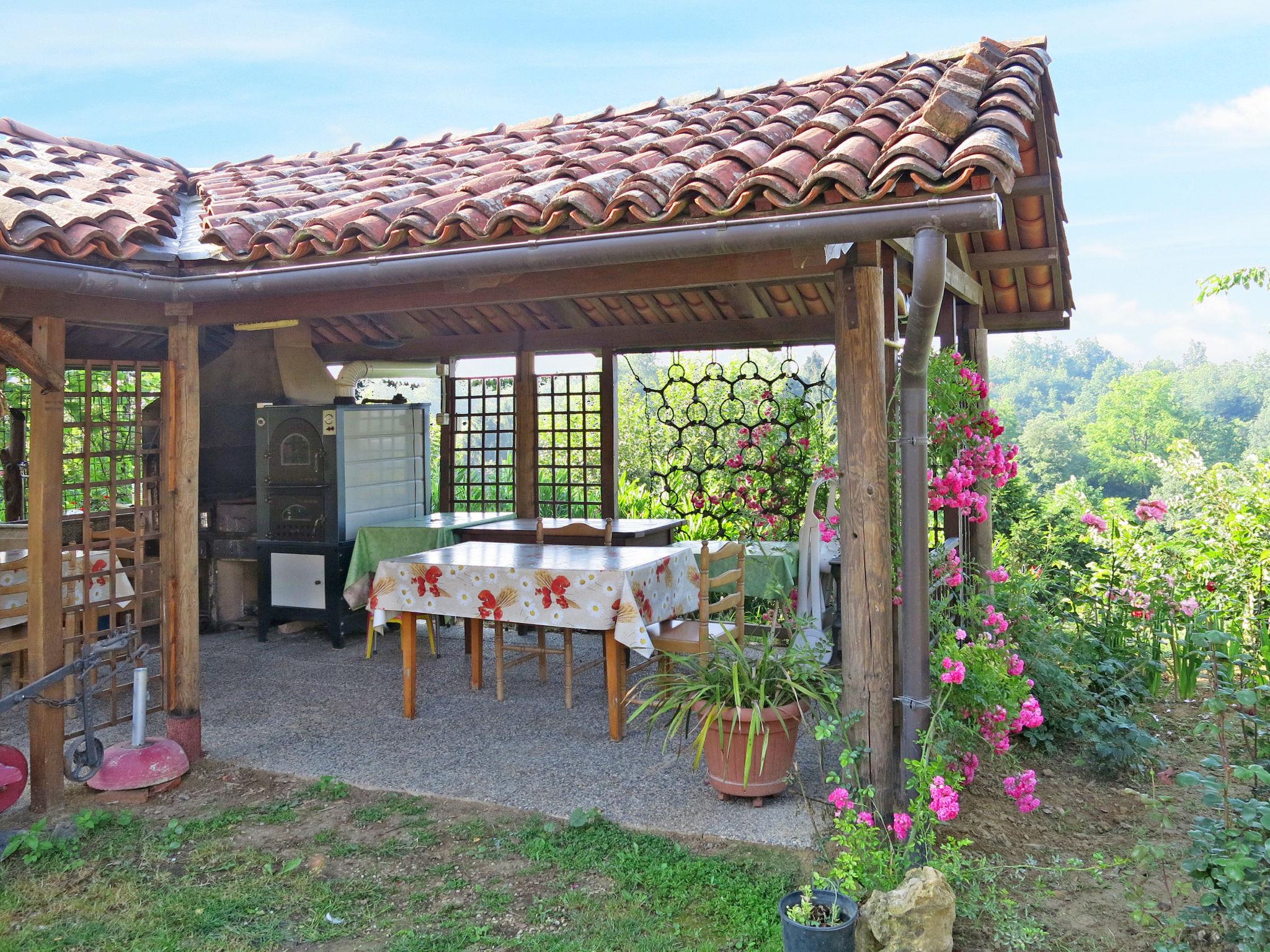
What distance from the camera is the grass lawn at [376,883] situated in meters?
3.34

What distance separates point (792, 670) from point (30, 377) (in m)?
3.68

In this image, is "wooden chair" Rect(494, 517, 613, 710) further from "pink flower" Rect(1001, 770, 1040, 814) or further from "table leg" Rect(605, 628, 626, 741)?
"pink flower" Rect(1001, 770, 1040, 814)

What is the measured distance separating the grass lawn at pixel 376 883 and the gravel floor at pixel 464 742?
228mm

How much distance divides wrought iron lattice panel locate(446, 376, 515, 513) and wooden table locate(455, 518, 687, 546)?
132 centimetres

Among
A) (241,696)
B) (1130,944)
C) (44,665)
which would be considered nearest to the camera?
(1130,944)

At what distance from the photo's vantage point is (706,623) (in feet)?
16.9

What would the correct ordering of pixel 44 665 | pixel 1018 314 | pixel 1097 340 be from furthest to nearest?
pixel 1097 340
pixel 1018 314
pixel 44 665

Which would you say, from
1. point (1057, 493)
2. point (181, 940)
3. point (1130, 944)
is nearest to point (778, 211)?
point (1130, 944)

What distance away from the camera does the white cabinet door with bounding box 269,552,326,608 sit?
770cm

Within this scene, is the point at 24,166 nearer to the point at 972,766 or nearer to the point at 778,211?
the point at 778,211

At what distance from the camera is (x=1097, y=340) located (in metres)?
84.6

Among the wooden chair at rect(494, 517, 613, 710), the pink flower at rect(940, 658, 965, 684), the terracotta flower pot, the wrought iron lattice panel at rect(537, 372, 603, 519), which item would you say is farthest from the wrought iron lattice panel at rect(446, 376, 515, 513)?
the pink flower at rect(940, 658, 965, 684)

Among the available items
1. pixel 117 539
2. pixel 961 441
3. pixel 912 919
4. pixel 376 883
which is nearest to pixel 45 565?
pixel 117 539

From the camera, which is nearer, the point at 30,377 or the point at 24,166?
the point at 30,377
